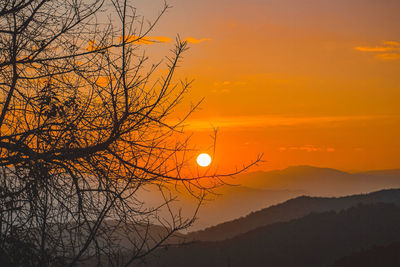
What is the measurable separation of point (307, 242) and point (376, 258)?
946cm

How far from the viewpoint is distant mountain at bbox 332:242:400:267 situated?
12.8 meters

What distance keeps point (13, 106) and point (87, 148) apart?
88 cm

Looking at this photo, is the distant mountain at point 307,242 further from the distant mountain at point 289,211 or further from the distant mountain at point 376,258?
the distant mountain at point 289,211

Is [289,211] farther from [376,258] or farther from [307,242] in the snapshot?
[376,258]

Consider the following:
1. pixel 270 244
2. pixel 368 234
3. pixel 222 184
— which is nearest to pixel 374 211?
pixel 368 234

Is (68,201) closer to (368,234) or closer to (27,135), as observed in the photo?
(27,135)

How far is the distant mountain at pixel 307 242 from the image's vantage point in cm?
2067

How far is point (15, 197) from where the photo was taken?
15.2ft

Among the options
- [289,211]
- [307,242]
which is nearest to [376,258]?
[307,242]

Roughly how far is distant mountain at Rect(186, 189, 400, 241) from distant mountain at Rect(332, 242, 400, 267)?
22.2 m

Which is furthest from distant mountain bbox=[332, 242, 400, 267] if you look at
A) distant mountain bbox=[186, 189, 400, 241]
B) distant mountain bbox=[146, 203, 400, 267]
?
distant mountain bbox=[186, 189, 400, 241]

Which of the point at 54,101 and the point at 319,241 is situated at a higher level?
the point at 54,101

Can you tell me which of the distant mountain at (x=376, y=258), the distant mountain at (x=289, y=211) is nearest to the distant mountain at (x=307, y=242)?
the distant mountain at (x=376, y=258)

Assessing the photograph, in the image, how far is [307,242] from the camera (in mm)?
23000
